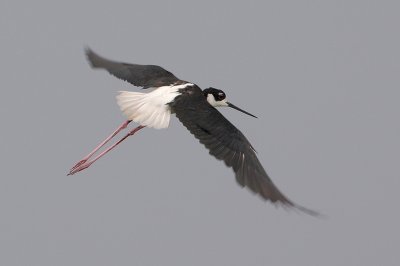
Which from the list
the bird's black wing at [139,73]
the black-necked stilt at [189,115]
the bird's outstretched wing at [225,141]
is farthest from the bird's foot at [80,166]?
the bird's outstretched wing at [225,141]

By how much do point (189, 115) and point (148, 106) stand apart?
50cm

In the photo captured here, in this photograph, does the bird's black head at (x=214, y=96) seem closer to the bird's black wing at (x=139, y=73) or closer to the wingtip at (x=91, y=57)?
the bird's black wing at (x=139, y=73)

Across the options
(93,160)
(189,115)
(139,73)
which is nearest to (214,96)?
(139,73)

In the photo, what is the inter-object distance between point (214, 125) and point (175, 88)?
0.86m

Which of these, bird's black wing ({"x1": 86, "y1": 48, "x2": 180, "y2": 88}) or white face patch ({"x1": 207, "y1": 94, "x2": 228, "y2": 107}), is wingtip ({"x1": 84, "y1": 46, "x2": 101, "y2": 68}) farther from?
white face patch ({"x1": 207, "y1": 94, "x2": 228, "y2": 107})

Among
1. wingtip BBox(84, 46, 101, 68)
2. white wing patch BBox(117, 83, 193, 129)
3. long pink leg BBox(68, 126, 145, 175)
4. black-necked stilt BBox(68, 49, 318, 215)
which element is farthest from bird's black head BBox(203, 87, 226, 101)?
wingtip BBox(84, 46, 101, 68)

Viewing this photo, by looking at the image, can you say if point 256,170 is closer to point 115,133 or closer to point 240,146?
point 240,146

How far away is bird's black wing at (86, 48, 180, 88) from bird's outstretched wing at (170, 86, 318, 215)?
0.54 meters

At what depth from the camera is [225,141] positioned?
277 inches

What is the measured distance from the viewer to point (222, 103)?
8.52 metres

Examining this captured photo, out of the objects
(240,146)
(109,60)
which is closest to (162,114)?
(240,146)

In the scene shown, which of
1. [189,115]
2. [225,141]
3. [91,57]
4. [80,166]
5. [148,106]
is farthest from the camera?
[91,57]

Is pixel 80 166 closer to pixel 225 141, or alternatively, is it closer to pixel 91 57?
pixel 91 57

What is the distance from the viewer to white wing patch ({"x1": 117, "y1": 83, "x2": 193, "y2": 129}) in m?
7.54
